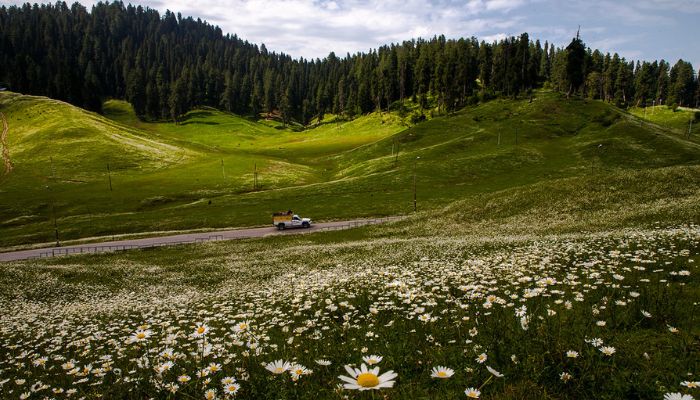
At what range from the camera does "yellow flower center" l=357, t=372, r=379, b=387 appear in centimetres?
243

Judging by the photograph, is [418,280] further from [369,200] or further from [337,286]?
[369,200]

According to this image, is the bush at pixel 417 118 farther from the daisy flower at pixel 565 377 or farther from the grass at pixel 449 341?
the daisy flower at pixel 565 377

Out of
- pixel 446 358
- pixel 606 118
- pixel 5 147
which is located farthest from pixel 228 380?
pixel 5 147

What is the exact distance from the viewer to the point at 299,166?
458 ft

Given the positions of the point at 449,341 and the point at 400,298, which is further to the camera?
the point at 400,298

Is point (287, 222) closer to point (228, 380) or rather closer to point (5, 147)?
point (228, 380)

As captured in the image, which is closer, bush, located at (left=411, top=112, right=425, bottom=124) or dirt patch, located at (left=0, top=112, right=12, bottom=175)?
dirt patch, located at (left=0, top=112, right=12, bottom=175)

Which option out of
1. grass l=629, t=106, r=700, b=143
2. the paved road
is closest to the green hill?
the paved road

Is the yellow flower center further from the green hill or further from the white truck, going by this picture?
the white truck

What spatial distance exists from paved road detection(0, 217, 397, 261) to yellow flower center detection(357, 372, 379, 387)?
5987cm

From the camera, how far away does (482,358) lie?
4285mm

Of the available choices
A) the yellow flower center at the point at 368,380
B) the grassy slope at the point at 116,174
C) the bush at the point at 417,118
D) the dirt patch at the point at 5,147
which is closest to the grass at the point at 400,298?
the yellow flower center at the point at 368,380

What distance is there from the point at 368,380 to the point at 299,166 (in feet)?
456

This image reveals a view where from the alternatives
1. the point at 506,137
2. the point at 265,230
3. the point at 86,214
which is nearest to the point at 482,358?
the point at 265,230
